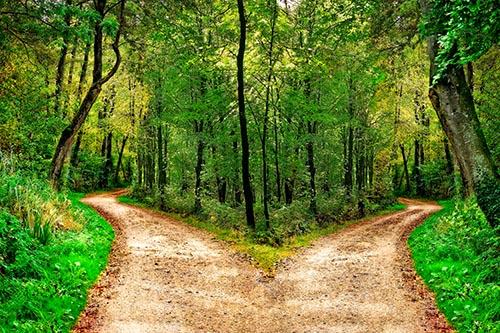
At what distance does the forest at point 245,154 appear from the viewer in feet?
27.1

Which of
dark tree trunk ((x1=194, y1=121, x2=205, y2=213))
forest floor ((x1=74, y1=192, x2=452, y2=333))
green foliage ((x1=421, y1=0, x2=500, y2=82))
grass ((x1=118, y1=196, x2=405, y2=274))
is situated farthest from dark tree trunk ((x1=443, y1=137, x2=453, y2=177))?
green foliage ((x1=421, y1=0, x2=500, y2=82))

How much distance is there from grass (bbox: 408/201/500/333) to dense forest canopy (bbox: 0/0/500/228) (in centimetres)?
104

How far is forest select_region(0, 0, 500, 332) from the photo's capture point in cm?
827

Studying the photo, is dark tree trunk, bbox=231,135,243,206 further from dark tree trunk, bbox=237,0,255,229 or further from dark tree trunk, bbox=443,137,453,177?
dark tree trunk, bbox=443,137,453,177

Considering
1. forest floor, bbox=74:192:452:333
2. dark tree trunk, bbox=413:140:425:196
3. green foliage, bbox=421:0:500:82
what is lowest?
forest floor, bbox=74:192:452:333

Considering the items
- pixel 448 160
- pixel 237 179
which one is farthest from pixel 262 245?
pixel 448 160

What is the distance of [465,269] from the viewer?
9.40 meters

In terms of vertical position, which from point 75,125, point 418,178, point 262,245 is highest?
point 75,125

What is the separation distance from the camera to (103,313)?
26.4 feet

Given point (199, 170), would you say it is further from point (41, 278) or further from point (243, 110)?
point (41, 278)

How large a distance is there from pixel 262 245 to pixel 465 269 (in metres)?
7.09

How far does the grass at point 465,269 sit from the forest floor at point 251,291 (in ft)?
1.12

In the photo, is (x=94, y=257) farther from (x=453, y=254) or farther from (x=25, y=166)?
(x=453, y=254)

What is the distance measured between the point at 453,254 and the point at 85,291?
831cm
